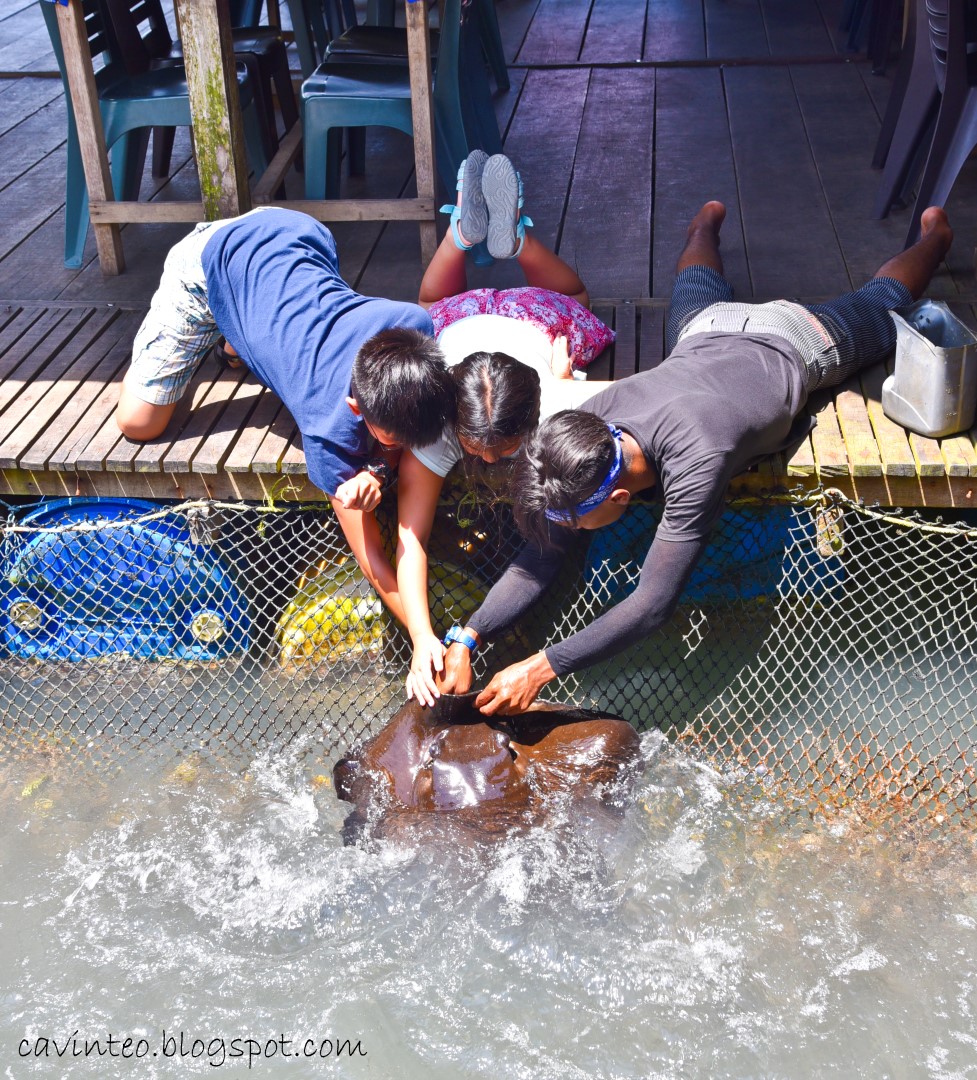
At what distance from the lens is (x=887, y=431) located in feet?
9.75

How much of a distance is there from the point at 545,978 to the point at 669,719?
3.15 feet

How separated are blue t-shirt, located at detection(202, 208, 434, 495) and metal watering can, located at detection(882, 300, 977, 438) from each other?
130 cm

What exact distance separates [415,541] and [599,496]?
56 cm

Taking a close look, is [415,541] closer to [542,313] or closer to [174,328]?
[542,313]

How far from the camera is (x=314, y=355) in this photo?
2.71m

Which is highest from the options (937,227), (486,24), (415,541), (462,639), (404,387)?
(486,24)

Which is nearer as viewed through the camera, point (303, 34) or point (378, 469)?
point (378, 469)

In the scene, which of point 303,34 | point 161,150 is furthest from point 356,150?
point 161,150

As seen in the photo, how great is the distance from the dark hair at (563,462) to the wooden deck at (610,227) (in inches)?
26.6

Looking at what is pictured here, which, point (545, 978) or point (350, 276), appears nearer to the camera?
point (545, 978)

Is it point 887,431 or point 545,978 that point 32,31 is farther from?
point 545,978

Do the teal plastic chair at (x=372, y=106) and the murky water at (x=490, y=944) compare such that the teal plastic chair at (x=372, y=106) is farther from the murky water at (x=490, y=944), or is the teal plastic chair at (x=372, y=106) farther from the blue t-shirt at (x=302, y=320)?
the murky water at (x=490, y=944)

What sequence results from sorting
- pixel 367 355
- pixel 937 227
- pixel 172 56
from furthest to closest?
pixel 172 56
pixel 937 227
pixel 367 355

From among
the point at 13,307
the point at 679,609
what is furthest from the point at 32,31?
the point at 679,609
